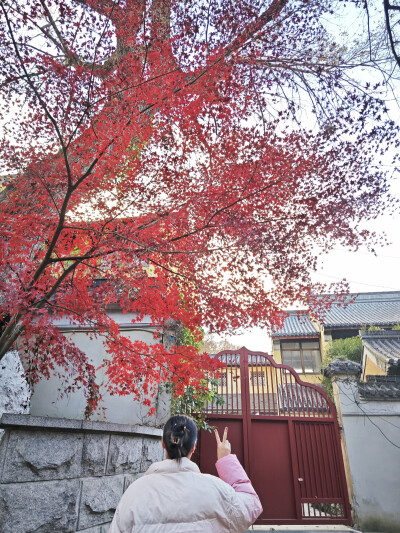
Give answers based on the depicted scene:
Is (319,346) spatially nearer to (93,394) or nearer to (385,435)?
(385,435)

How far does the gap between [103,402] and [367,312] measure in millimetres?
22103

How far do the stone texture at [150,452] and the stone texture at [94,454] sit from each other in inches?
43.9

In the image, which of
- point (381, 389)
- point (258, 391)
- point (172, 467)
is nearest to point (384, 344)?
point (381, 389)

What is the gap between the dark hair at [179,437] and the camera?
175 centimetres

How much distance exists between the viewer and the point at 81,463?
3.60m

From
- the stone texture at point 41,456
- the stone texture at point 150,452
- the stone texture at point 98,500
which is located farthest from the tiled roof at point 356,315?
the stone texture at point 41,456

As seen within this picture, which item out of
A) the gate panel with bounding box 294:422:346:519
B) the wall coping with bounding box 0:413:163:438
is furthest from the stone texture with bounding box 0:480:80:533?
the gate panel with bounding box 294:422:346:519

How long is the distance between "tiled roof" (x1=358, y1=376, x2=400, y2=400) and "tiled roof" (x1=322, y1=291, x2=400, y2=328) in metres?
12.5

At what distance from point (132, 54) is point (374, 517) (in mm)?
11332

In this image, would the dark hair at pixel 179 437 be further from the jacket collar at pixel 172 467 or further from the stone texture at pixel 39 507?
the stone texture at pixel 39 507

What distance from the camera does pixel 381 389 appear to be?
8.63m

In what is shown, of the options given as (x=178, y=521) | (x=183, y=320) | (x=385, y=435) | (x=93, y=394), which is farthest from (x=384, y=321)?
(x=178, y=521)

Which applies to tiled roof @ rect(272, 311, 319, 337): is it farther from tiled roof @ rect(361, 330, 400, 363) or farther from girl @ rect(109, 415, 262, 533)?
girl @ rect(109, 415, 262, 533)

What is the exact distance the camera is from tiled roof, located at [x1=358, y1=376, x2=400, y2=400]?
27.7ft
